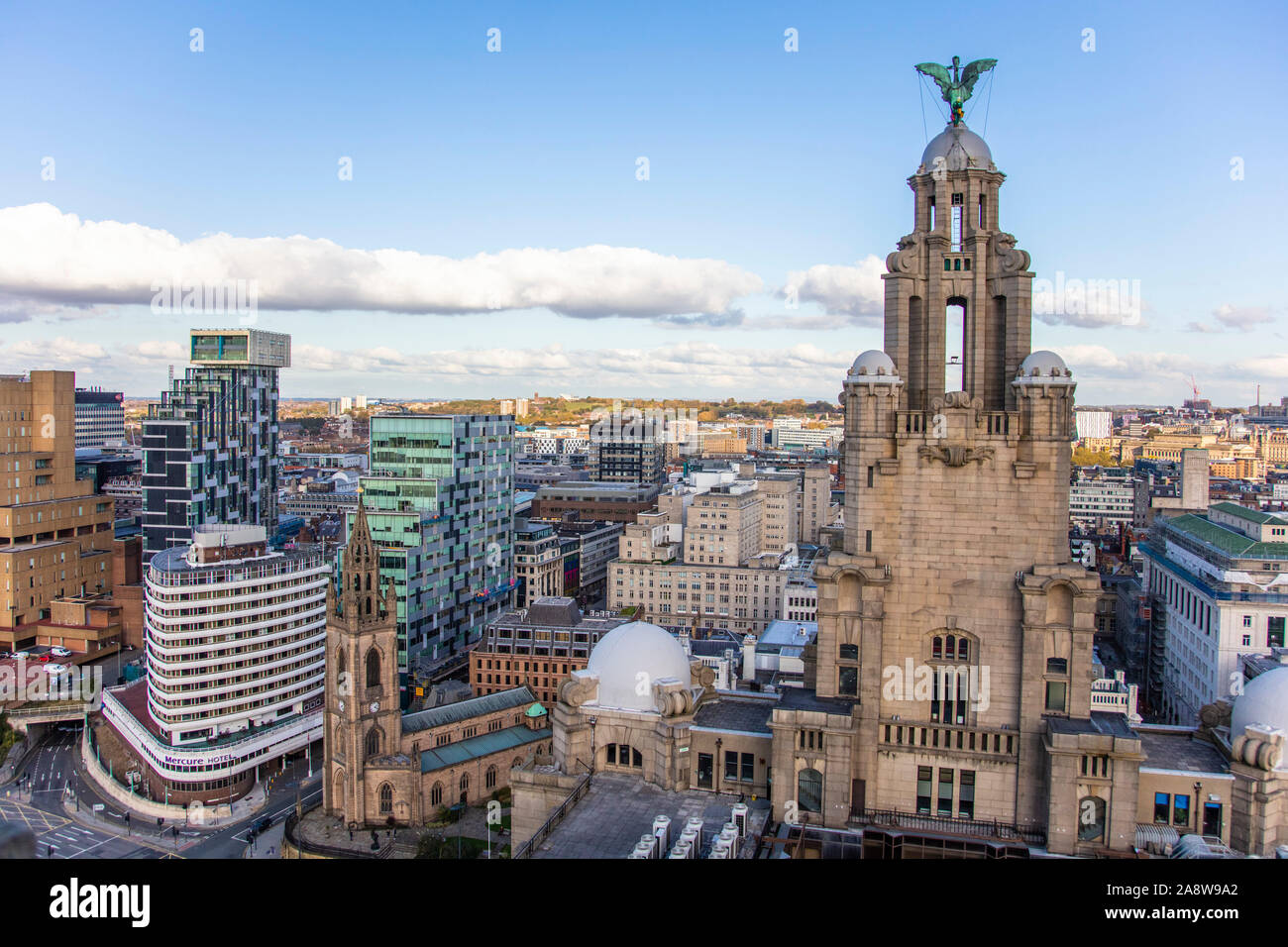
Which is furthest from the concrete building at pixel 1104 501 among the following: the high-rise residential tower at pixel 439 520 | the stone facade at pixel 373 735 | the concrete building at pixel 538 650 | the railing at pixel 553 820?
the railing at pixel 553 820

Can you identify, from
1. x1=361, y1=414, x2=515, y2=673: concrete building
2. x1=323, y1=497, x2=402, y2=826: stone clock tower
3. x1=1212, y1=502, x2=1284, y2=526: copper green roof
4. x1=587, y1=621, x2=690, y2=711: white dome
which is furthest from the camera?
x1=361, y1=414, x2=515, y2=673: concrete building

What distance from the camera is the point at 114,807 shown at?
7669 cm

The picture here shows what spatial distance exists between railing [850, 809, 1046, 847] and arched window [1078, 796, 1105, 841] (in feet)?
4.39

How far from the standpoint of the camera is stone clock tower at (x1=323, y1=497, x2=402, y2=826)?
6775cm

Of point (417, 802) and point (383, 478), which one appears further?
point (383, 478)

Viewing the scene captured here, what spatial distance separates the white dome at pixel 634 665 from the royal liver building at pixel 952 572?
7.49 m

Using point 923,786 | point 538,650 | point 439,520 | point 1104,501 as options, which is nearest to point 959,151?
point 923,786

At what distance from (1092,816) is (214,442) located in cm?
12057

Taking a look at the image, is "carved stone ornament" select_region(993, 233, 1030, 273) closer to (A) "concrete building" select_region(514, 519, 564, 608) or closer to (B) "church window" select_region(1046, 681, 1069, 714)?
(B) "church window" select_region(1046, 681, 1069, 714)

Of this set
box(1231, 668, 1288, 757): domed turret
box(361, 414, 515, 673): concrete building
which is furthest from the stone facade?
box(1231, 668, 1288, 757): domed turret
